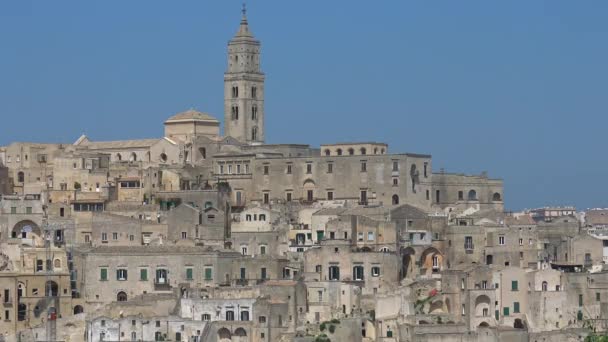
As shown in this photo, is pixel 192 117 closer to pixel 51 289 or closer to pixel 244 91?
pixel 244 91

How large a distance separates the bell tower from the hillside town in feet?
12.2

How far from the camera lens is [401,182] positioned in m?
76.6

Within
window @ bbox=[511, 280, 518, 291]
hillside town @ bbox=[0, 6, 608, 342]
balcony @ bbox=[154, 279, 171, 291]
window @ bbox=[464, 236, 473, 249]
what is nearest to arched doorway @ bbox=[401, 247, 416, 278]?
hillside town @ bbox=[0, 6, 608, 342]

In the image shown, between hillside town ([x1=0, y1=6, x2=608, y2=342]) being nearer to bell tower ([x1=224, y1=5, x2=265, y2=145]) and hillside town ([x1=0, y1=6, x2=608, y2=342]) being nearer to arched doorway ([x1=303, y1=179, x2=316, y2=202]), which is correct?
arched doorway ([x1=303, y1=179, x2=316, y2=202])

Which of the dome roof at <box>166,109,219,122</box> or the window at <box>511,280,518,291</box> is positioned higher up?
the dome roof at <box>166,109,219,122</box>

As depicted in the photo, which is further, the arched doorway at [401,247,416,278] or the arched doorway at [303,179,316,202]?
the arched doorway at [303,179,316,202]

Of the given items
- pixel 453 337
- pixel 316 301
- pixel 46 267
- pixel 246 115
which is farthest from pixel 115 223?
pixel 246 115

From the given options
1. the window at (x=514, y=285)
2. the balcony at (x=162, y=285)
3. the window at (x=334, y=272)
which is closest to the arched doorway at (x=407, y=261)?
the window at (x=334, y=272)

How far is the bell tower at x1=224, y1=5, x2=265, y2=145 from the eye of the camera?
90.1 metres

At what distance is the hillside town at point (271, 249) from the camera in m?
62.8

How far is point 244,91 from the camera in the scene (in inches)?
3548

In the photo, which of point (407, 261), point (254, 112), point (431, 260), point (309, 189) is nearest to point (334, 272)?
point (407, 261)

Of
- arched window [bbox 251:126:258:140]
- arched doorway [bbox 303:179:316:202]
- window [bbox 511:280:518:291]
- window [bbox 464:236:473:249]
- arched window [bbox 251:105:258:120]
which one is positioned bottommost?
window [bbox 511:280:518:291]

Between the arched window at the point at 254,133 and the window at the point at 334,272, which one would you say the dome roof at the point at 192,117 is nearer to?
the arched window at the point at 254,133
